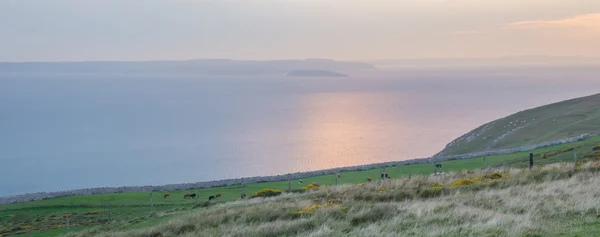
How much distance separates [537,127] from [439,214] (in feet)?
209

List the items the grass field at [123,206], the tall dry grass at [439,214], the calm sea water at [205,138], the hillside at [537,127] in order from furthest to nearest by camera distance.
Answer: the calm sea water at [205,138]
the hillside at [537,127]
the grass field at [123,206]
the tall dry grass at [439,214]

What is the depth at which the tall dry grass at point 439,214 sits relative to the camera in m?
9.03

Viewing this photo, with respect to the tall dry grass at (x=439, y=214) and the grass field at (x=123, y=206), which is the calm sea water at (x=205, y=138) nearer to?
the grass field at (x=123, y=206)

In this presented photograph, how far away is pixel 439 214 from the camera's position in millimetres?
10578

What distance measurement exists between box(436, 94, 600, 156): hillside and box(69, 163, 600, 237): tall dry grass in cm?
4336

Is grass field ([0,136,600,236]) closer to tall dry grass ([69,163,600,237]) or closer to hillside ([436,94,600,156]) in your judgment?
tall dry grass ([69,163,600,237])

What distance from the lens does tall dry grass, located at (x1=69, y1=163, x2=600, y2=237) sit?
29.6ft

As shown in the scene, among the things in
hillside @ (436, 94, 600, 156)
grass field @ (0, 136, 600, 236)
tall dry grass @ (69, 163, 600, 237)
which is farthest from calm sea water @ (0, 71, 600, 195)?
tall dry grass @ (69, 163, 600, 237)

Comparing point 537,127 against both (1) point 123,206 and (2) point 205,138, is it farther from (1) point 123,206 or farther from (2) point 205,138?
(2) point 205,138

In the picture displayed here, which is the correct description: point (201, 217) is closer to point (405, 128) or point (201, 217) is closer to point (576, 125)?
point (576, 125)

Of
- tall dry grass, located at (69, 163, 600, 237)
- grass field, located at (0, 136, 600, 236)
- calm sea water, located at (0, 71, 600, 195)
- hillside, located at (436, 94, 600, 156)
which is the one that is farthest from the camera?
calm sea water, located at (0, 71, 600, 195)

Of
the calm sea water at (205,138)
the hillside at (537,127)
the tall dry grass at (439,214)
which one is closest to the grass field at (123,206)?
the tall dry grass at (439,214)

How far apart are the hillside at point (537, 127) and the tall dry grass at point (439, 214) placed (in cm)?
4336

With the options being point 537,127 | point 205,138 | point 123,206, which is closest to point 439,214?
point 123,206
